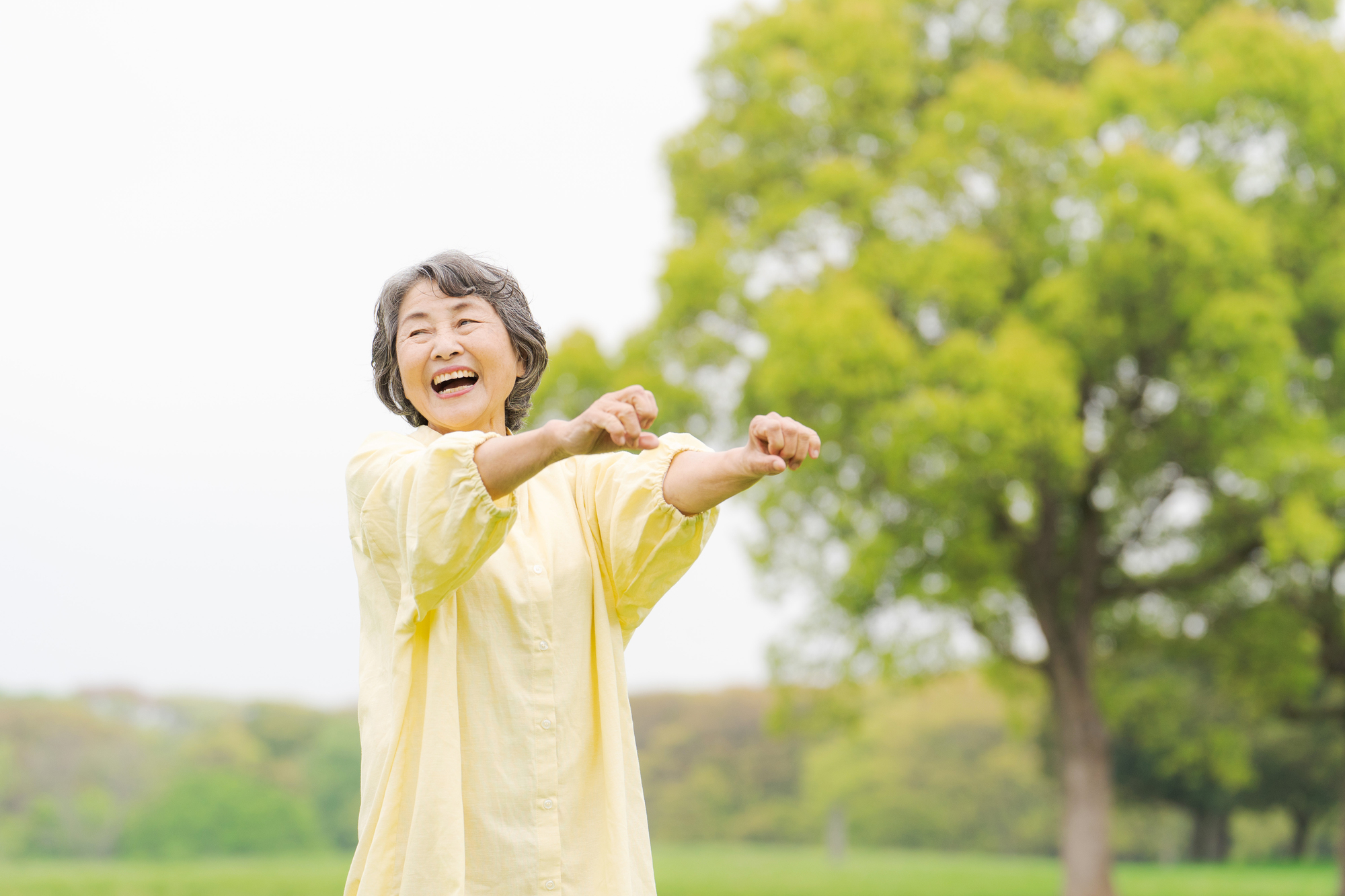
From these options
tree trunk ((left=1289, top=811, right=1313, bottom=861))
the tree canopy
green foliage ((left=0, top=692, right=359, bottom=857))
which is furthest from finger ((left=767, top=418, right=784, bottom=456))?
tree trunk ((left=1289, top=811, right=1313, bottom=861))

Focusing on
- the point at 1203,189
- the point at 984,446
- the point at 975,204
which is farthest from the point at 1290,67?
the point at 984,446

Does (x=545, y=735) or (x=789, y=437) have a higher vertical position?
(x=789, y=437)

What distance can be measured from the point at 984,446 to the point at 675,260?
12.0ft

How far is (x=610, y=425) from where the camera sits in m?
1.52

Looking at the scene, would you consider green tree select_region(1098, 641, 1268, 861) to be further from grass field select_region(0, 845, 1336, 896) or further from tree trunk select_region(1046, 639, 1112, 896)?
tree trunk select_region(1046, 639, 1112, 896)

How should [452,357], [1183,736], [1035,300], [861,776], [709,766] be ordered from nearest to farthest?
[452,357] → [1035,300] → [1183,736] → [709,766] → [861,776]

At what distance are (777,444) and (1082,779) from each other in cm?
1250

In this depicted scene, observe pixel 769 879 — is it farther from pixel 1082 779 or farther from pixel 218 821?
pixel 218 821

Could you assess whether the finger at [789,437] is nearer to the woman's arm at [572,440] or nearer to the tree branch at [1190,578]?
the woman's arm at [572,440]

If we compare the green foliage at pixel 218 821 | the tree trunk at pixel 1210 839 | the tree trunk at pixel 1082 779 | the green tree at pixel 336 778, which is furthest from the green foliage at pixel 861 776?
the tree trunk at pixel 1082 779

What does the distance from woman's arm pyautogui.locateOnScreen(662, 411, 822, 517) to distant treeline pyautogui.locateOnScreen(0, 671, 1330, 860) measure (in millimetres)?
12479

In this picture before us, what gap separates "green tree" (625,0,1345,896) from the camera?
36.4 ft

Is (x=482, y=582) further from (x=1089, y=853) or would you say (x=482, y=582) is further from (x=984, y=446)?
(x=1089, y=853)

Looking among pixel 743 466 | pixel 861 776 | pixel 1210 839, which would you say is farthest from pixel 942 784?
pixel 743 466
